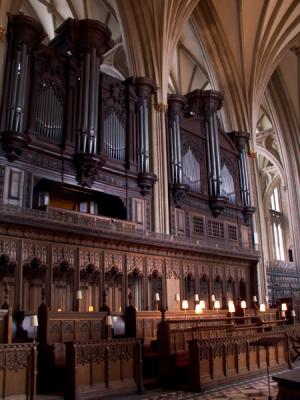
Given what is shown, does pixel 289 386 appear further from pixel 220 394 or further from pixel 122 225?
pixel 122 225

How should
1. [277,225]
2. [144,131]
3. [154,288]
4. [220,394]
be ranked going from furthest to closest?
[277,225], [144,131], [154,288], [220,394]

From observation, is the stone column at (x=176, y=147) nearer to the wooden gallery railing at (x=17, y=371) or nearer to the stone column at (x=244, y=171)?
the stone column at (x=244, y=171)

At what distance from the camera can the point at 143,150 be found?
16.4 meters

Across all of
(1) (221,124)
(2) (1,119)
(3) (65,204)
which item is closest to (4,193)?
(2) (1,119)

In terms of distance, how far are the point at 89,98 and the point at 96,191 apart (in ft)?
10.6

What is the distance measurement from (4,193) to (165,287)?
256 inches

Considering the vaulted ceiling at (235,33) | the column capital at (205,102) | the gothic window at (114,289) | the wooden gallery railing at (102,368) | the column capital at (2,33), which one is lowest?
the wooden gallery railing at (102,368)

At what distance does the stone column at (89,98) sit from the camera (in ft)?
46.4

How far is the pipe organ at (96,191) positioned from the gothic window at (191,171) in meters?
0.06

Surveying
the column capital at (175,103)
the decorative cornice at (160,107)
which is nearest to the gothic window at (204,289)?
the decorative cornice at (160,107)

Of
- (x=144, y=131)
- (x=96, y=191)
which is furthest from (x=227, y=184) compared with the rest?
(x=96, y=191)

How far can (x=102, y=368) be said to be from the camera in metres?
8.17

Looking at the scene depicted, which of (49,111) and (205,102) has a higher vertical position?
(205,102)

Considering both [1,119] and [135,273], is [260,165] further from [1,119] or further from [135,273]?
[1,119]
